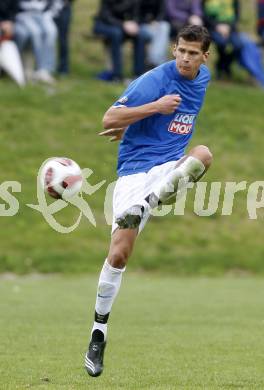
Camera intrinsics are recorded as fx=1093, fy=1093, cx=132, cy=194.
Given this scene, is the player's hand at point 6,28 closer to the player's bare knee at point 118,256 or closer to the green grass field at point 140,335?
the green grass field at point 140,335

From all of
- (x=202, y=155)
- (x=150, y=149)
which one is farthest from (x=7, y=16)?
(x=202, y=155)

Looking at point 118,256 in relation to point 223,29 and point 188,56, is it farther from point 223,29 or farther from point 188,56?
point 223,29

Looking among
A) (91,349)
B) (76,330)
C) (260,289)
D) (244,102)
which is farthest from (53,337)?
(244,102)

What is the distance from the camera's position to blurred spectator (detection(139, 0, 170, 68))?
23.7m

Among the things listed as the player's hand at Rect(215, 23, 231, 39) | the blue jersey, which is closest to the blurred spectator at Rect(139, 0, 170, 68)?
the player's hand at Rect(215, 23, 231, 39)

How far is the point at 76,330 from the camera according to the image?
471 inches

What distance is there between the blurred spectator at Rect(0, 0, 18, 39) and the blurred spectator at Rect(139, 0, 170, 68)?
10.0 feet

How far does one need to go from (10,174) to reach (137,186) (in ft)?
42.4

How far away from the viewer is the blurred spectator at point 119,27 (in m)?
23.1

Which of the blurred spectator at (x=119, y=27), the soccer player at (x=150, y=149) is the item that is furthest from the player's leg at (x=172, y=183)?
the blurred spectator at (x=119, y=27)

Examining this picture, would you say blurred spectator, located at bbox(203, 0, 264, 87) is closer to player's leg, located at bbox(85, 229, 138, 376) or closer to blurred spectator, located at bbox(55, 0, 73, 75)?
blurred spectator, located at bbox(55, 0, 73, 75)

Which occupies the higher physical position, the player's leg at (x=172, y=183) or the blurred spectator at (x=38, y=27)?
the player's leg at (x=172, y=183)

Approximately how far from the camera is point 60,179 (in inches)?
364

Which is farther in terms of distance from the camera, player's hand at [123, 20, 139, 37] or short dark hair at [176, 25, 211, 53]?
player's hand at [123, 20, 139, 37]
